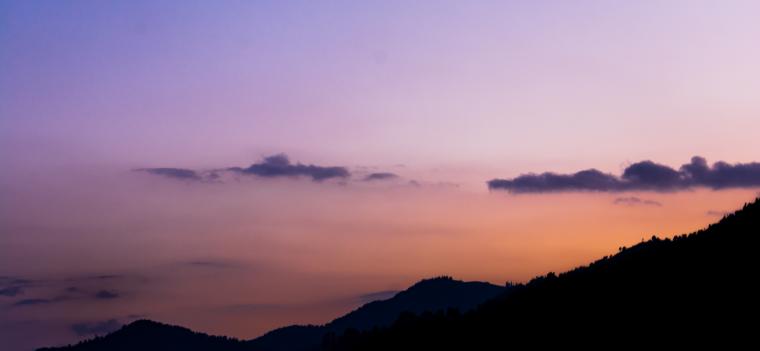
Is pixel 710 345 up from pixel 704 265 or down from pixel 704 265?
down

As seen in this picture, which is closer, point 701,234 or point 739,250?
point 739,250

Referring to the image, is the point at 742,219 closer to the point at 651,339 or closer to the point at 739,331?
the point at 651,339

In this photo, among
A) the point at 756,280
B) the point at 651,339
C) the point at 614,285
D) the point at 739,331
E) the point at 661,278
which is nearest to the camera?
the point at 739,331

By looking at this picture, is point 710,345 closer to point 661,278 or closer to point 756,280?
point 756,280

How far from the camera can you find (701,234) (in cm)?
18400

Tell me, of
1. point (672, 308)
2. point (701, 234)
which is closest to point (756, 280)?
point (672, 308)

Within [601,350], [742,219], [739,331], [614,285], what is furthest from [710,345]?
[614,285]

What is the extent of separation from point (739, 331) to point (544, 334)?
238 feet

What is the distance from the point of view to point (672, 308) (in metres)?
156

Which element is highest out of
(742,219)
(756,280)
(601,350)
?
(742,219)

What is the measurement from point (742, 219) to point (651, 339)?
108 feet

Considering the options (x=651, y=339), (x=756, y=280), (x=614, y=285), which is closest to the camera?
(x=756, y=280)

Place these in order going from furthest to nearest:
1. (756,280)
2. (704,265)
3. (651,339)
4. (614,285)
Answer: (614,285) < (704,265) < (651,339) < (756,280)

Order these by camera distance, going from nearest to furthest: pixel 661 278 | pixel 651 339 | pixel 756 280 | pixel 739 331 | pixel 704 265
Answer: pixel 739 331, pixel 756 280, pixel 651 339, pixel 704 265, pixel 661 278
